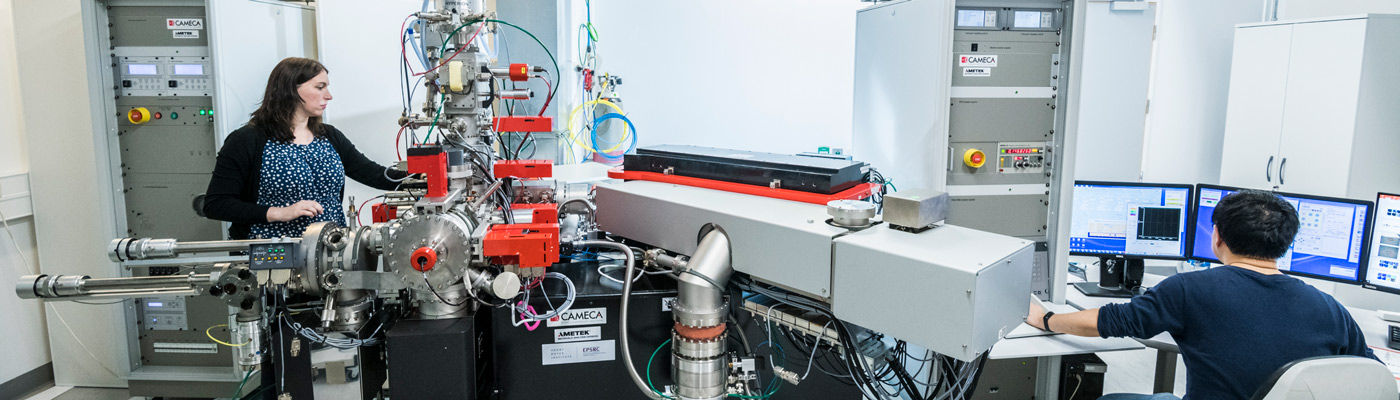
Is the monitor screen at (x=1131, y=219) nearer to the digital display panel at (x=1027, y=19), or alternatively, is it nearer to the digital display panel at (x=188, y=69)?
the digital display panel at (x=1027, y=19)

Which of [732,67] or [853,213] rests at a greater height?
[732,67]

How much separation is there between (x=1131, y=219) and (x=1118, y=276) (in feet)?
0.71

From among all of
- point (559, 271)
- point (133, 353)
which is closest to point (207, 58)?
point (133, 353)

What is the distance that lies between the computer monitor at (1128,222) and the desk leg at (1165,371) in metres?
0.22

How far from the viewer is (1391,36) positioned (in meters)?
2.74

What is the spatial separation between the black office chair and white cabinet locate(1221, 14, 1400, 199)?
1.93 meters

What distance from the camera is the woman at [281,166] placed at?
2111mm

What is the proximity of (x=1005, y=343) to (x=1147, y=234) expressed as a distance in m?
0.75

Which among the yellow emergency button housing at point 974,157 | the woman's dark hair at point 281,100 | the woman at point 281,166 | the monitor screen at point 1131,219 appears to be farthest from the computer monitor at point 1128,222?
the woman's dark hair at point 281,100

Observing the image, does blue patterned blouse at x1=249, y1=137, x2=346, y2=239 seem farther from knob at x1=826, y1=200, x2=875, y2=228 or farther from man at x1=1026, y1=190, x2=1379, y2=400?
man at x1=1026, y1=190, x2=1379, y2=400

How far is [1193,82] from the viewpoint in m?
3.62

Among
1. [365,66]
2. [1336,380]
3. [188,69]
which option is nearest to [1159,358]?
[1336,380]

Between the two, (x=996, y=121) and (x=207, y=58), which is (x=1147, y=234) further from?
(x=207, y=58)

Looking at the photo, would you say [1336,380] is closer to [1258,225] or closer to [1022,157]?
[1258,225]
